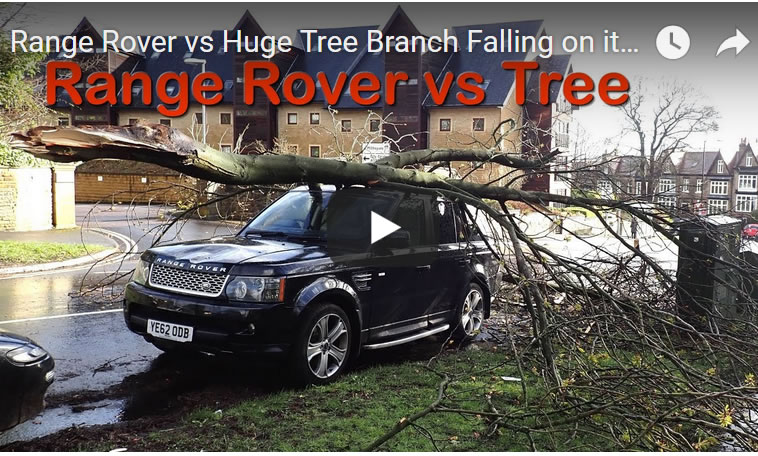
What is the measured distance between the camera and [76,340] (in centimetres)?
825

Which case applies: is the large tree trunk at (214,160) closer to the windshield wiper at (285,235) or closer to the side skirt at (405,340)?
the windshield wiper at (285,235)

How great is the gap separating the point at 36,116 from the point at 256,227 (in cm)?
2126

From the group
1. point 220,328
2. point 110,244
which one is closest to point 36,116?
point 110,244

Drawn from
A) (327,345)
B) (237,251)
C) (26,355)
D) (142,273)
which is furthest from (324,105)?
(26,355)

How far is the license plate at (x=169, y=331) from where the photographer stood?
245 inches

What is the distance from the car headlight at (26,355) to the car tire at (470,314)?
4612 mm

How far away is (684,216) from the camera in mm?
8188

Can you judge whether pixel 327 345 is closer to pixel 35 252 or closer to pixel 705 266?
pixel 705 266

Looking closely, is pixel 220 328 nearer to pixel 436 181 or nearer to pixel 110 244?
pixel 436 181

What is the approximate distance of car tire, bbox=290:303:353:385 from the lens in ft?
20.3

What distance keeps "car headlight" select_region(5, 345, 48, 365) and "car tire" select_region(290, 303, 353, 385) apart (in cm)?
203

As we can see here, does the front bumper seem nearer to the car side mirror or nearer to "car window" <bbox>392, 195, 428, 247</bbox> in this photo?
the car side mirror

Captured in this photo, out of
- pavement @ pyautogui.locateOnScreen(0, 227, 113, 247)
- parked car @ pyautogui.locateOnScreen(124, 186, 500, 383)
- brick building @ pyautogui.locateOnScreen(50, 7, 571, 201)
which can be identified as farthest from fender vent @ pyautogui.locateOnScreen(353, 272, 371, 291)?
brick building @ pyautogui.locateOnScreen(50, 7, 571, 201)

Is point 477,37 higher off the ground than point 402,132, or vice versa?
point 477,37
